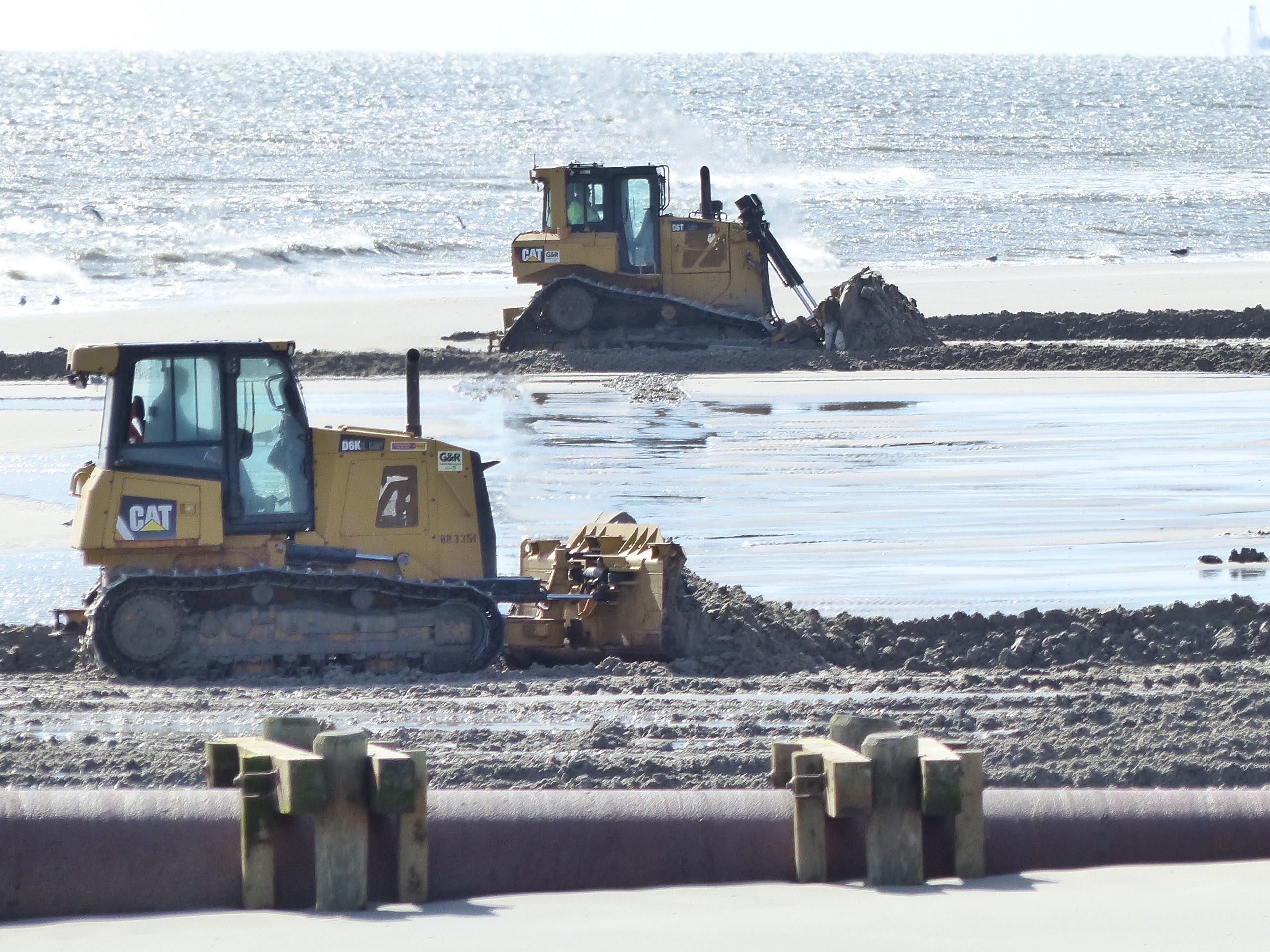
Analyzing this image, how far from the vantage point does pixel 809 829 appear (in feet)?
19.5

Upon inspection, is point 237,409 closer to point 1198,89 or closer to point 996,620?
point 996,620

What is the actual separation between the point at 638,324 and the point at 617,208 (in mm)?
1657

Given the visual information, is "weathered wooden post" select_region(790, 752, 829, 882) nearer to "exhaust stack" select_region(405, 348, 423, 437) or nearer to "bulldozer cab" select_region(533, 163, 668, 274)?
"exhaust stack" select_region(405, 348, 423, 437)

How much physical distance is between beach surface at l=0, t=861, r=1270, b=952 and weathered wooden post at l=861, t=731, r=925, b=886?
0.06 m

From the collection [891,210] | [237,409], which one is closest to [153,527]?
[237,409]

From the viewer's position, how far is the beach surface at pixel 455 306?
2808cm

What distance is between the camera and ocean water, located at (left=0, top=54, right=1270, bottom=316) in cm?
4434

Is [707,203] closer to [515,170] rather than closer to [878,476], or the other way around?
[878,476]

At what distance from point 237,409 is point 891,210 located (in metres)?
47.7

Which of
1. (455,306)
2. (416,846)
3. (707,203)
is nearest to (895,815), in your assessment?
(416,846)

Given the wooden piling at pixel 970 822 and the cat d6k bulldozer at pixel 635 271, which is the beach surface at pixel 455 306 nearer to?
the cat d6k bulldozer at pixel 635 271

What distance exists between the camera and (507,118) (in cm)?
10875

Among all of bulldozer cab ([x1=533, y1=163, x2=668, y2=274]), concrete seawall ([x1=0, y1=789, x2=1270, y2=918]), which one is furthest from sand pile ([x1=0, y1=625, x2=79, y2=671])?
bulldozer cab ([x1=533, y1=163, x2=668, y2=274])

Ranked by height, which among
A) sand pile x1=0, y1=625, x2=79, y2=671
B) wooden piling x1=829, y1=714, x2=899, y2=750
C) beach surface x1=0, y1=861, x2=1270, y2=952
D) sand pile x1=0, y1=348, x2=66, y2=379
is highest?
sand pile x1=0, y1=348, x2=66, y2=379
